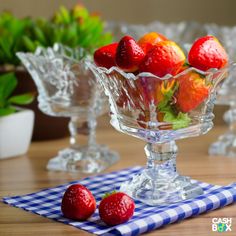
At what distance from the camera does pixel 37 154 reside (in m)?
1.72

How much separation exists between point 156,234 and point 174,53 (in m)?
0.28

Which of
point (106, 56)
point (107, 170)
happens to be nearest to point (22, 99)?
point (107, 170)

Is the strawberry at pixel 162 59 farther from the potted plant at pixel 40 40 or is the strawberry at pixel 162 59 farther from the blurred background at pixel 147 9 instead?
the blurred background at pixel 147 9

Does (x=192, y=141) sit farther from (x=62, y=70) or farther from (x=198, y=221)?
(x=198, y=221)

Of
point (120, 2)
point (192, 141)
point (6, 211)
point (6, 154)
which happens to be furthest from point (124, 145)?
point (120, 2)

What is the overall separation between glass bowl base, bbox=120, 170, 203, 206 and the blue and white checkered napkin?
18 mm

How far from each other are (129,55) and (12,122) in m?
0.54

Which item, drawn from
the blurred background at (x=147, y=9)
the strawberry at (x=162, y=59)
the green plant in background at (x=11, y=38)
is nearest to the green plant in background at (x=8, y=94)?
the green plant in background at (x=11, y=38)

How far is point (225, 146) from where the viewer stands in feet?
5.52

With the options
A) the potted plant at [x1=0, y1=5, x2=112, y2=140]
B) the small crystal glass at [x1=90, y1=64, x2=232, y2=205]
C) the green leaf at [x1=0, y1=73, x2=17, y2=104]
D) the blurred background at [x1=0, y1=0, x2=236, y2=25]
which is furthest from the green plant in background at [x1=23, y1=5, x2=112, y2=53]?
the blurred background at [x1=0, y1=0, x2=236, y2=25]

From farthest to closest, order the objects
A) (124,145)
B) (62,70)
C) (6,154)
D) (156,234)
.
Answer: (124,145) → (6,154) → (62,70) → (156,234)

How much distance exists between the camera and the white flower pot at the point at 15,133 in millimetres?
1656

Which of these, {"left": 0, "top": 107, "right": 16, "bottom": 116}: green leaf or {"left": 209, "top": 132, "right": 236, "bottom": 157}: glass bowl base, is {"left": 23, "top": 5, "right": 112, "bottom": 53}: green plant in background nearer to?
{"left": 0, "top": 107, "right": 16, "bottom": 116}: green leaf

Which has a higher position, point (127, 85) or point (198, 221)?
point (127, 85)
